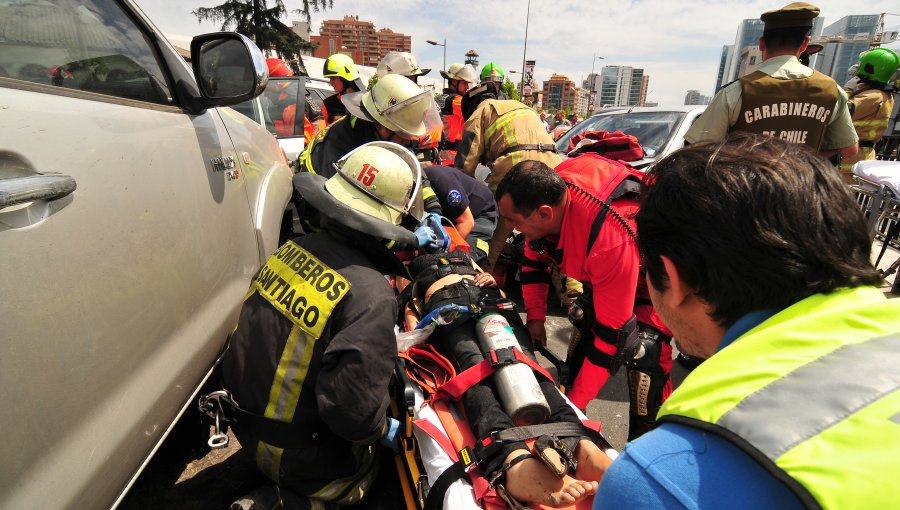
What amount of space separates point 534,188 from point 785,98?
6.51 ft

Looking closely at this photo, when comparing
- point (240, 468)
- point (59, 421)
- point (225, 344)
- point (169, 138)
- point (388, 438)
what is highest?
point (169, 138)

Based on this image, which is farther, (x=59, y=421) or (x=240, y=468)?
(x=240, y=468)

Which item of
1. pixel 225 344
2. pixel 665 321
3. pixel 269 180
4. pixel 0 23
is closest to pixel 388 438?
pixel 225 344

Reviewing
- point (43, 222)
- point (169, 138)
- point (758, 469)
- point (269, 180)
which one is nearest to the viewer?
point (758, 469)

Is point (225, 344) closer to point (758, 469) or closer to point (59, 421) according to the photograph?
point (59, 421)

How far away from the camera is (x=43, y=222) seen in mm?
987

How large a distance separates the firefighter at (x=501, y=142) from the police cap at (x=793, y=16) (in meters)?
1.63

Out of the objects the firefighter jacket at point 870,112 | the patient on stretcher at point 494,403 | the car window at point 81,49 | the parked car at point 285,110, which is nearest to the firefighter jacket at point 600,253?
the patient on stretcher at point 494,403

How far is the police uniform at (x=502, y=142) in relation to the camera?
150 inches

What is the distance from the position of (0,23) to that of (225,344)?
1204 millimetres

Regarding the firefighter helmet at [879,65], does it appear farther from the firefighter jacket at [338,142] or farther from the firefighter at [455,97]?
the firefighter jacket at [338,142]

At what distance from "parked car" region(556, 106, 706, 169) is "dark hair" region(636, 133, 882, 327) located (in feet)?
12.7

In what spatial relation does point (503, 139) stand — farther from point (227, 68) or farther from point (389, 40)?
point (389, 40)

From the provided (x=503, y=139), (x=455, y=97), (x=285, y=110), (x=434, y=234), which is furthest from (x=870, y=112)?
(x=285, y=110)
